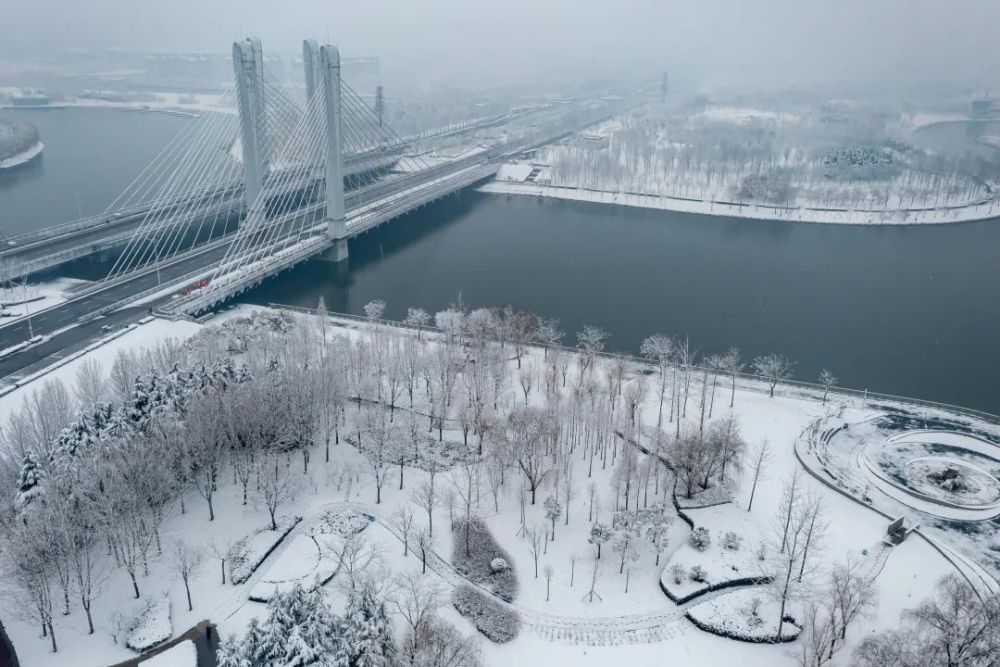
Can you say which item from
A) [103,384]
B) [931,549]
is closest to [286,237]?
[103,384]

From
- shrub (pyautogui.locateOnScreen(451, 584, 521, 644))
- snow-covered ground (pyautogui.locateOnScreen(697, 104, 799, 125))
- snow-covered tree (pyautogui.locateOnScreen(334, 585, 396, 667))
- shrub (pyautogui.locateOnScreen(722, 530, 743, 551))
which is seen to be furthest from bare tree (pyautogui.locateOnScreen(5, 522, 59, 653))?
snow-covered ground (pyautogui.locateOnScreen(697, 104, 799, 125))

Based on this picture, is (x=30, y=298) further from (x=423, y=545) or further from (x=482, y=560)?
(x=482, y=560)

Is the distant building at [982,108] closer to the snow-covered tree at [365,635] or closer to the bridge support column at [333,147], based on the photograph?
the bridge support column at [333,147]

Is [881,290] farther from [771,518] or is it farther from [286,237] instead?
[286,237]

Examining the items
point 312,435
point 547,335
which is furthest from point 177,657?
point 547,335

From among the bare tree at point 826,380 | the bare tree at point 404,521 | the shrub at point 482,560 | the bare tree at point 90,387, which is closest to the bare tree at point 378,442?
the bare tree at point 404,521

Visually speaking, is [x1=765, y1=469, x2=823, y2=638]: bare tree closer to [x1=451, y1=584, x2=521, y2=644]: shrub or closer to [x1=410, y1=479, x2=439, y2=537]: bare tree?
[x1=451, y1=584, x2=521, y2=644]: shrub
